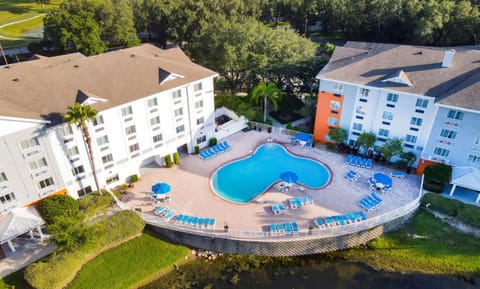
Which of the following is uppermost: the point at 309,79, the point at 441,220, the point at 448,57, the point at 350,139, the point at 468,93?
the point at 448,57

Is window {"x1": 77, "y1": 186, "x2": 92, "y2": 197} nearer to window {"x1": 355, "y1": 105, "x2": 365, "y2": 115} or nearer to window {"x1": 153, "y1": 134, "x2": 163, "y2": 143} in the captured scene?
window {"x1": 153, "y1": 134, "x2": 163, "y2": 143}

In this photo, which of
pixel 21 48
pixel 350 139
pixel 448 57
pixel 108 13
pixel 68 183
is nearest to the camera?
pixel 68 183

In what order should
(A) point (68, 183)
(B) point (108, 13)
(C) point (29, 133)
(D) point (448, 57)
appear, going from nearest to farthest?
(C) point (29, 133) < (A) point (68, 183) < (D) point (448, 57) < (B) point (108, 13)

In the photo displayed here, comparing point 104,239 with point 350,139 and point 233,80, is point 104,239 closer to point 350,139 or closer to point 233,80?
point 350,139

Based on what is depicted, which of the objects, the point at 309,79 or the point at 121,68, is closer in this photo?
the point at 121,68

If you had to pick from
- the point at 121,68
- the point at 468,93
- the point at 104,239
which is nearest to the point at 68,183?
the point at 104,239

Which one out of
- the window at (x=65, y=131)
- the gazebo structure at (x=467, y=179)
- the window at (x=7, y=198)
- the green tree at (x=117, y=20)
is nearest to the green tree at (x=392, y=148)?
the gazebo structure at (x=467, y=179)

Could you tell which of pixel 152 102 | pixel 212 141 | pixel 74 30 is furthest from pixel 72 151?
pixel 74 30
